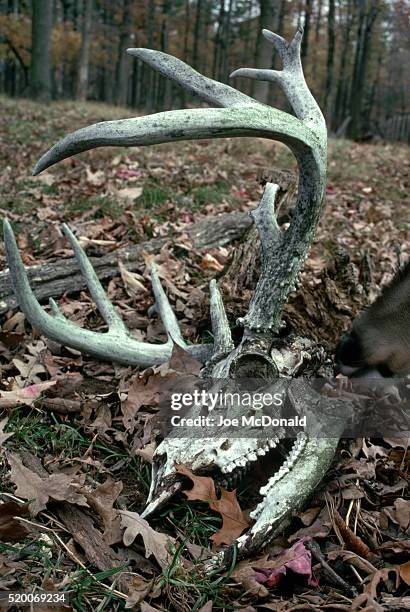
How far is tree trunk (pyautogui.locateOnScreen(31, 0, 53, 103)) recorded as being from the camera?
2102 centimetres

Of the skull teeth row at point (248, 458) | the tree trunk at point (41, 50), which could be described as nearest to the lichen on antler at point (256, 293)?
the skull teeth row at point (248, 458)

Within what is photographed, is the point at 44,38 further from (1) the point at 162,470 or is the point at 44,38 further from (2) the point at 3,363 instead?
(1) the point at 162,470

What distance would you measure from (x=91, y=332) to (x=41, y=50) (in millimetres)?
20670

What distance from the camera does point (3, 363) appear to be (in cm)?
375

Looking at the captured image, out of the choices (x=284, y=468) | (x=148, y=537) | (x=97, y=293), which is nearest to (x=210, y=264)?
(x=97, y=293)

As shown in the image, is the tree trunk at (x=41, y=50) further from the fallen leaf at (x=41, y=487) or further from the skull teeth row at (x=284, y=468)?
the skull teeth row at (x=284, y=468)

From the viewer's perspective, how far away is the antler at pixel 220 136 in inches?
83.9

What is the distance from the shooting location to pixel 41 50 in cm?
2150

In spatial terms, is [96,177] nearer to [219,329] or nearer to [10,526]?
[219,329]

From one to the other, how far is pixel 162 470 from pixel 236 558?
413mm

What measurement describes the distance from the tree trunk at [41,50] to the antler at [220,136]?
1999 centimetres

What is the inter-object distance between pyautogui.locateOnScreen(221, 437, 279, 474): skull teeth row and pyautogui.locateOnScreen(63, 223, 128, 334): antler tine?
4.49 feet

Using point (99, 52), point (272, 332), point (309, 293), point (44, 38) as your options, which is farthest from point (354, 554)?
point (99, 52)

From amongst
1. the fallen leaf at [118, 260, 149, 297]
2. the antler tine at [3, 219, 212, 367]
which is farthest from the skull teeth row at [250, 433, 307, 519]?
the fallen leaf at [118, 260, 149, 297]
